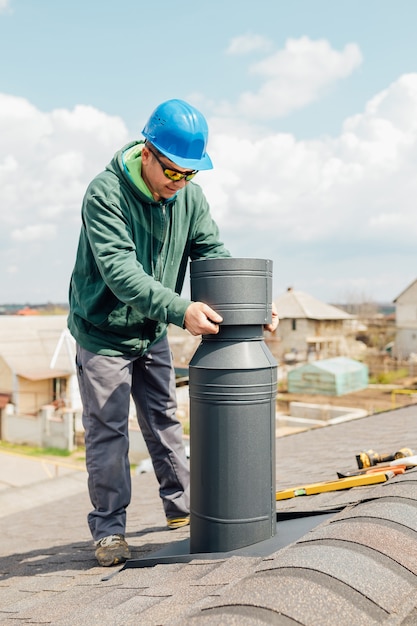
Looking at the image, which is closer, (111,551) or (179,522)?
(111,551)

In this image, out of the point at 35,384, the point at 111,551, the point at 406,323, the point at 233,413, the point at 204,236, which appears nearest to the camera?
the point at 233,413

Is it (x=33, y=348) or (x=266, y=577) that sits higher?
(x=33, y=348)

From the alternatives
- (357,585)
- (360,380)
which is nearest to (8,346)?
(360,380)

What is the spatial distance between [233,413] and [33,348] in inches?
1164

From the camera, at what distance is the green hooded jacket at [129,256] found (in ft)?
7.72

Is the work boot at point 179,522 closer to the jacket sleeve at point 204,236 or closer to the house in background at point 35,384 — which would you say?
the jacket sleeve at point 204,236

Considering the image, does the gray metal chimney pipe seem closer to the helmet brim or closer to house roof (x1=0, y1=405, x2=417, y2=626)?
house roof (x1=0, y1=405, x2=417, y2=626)

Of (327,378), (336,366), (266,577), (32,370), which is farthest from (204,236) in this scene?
(336,366)

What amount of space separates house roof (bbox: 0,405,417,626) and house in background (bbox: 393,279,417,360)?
3793 centimetres

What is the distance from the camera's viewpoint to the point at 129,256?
2.41m

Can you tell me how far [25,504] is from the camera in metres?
11.8

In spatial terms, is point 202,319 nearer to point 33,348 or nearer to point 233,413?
point 233,413

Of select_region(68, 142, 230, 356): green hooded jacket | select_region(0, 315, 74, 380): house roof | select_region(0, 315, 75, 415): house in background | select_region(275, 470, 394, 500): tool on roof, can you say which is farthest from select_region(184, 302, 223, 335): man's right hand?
select_region(0, 315, 74, 380): house roof

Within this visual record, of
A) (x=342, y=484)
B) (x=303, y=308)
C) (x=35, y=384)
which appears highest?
(x=303, y=308)
